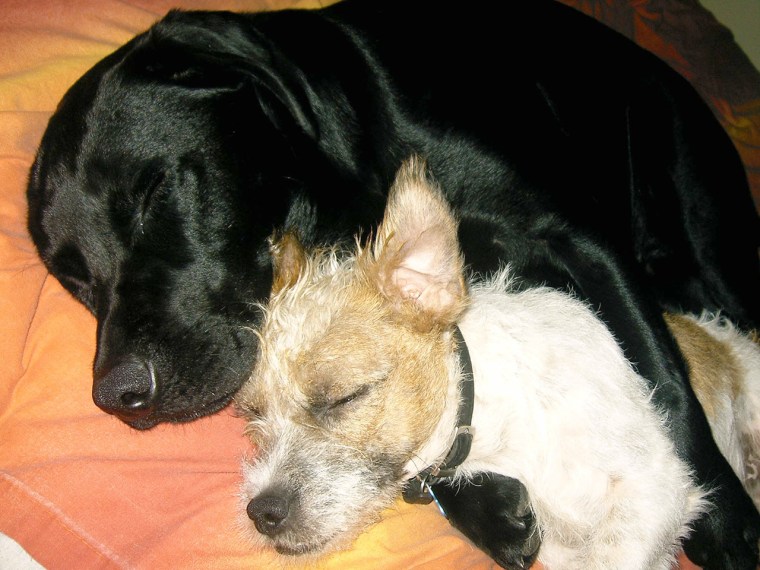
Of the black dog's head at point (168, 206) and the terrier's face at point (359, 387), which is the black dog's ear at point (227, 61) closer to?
the black dog's head at point (168, 206)

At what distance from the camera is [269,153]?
2375 millimetres

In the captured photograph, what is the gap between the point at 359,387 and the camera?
186cm

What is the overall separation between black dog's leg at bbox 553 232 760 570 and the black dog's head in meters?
1.22

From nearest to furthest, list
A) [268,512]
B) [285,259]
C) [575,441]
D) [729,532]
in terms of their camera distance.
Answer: [268,512] < [575,441] < [729,532] < [285,259]

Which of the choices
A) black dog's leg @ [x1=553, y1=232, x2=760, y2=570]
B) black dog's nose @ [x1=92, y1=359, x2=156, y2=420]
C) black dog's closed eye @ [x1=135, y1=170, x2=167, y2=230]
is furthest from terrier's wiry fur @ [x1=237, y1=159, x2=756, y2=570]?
black dog's closed eye @ [x1=135, y1=170, x2=167, y2=230]

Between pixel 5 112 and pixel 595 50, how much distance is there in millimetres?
2504

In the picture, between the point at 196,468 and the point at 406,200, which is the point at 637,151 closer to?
the point at 406,200

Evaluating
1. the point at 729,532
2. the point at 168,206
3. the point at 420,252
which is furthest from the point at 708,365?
the point at 168,206

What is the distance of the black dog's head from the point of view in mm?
1967

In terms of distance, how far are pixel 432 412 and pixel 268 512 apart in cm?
54

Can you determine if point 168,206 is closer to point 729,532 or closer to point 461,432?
point 461,432

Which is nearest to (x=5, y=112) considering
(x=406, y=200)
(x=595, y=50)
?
(x=406, y=200)

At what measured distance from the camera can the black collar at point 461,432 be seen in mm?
1984

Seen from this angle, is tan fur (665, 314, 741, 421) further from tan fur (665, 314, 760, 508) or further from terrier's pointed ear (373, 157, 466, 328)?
terrier's pointed ear (373, 157, 466, 328)
